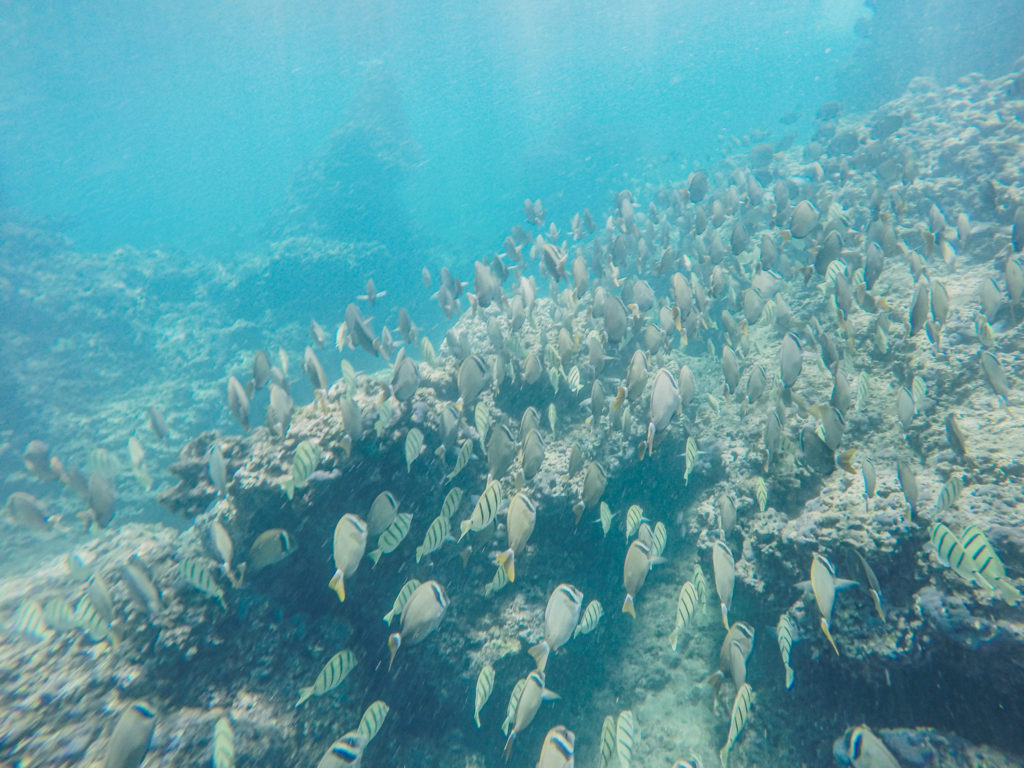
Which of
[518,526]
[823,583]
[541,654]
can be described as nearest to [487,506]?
[518,526]

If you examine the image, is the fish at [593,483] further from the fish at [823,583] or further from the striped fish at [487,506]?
the fish at [823,583]

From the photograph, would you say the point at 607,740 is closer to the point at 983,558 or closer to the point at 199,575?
the point at 983,558

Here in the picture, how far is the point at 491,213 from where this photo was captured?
42.4 m

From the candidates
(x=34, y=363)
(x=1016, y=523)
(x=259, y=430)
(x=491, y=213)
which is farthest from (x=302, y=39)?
(x=1016, y=523)

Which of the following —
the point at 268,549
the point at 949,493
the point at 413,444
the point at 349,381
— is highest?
the point at 349,381

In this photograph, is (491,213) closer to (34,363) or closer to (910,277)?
(34,363)

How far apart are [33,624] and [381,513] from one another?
12.4 ft

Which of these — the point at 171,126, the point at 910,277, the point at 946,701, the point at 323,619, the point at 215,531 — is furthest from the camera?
the point at 171,126

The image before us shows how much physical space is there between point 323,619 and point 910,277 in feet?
33.9

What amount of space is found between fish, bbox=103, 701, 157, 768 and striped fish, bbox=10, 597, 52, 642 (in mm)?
2373

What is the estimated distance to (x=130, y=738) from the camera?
2.68 metres

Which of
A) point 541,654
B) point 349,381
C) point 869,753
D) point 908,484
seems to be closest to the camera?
point 869,753

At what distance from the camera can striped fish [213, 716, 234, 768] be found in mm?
3169

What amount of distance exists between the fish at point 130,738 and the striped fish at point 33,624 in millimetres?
2373
